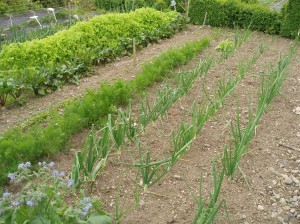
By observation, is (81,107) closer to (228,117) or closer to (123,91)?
(123,91)

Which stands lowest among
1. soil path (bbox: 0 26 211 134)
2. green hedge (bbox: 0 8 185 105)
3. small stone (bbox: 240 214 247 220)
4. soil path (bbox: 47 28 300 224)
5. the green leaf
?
small stone (bbox: 240 214 247 220)

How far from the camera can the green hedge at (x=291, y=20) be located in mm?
8406

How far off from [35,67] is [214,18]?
549 centimetres

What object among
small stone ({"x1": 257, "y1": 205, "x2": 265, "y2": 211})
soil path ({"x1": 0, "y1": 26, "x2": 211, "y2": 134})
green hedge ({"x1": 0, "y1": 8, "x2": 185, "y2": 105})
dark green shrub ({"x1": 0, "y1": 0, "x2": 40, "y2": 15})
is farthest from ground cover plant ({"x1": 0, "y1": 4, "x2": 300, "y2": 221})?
dark green shrub ({"x1": 0, "y1": 0, "x2": 40, "y2": 15})

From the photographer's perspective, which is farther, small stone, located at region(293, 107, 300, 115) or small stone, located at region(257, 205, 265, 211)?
small stone, located at region(293, 107, 300, 115)

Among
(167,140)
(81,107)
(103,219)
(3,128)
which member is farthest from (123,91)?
(103,219)

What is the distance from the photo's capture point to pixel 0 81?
463 cm

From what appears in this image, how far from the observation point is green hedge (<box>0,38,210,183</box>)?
3.39 meters

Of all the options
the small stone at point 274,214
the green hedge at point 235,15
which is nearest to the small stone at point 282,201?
the small stone at point 274,214

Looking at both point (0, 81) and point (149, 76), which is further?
point (149, 76)

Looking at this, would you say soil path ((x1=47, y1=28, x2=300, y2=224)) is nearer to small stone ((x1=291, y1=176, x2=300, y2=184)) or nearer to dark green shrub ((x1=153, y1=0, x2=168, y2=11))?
small stone ((x1=291, y1=176, x2=300, y2=184))

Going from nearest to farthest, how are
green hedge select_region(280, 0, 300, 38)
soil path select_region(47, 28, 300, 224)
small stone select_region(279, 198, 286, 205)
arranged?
soil path select_region(47, 28, 300, 224) → small stone select_region(279, 198, 286, 205) → green hedge select_region(280, 0, 300, 38)

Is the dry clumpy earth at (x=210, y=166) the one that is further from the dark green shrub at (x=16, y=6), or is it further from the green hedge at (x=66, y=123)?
the dark green shrub at (x=16, y=6)

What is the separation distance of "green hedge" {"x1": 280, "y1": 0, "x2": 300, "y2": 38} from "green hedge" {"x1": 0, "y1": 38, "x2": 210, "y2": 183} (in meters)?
4.00
